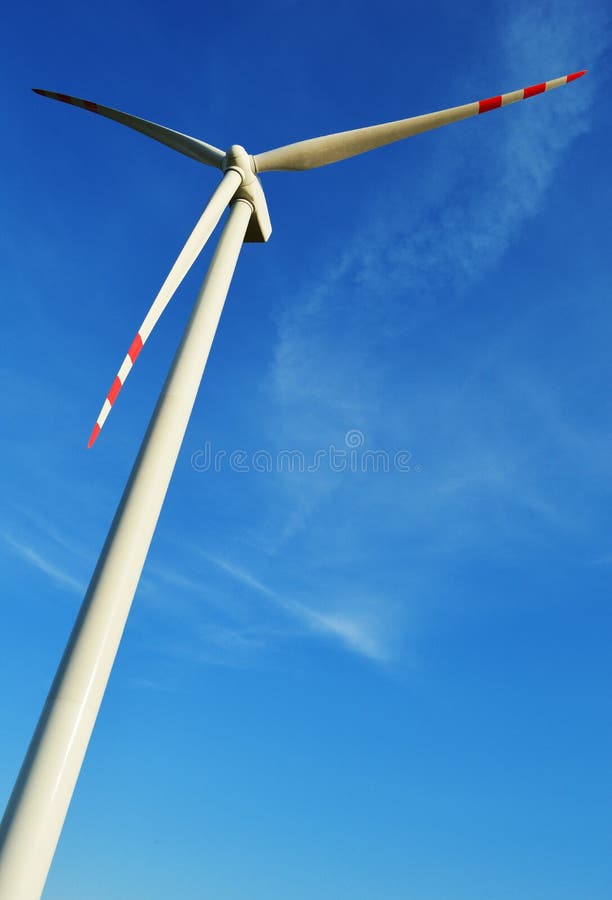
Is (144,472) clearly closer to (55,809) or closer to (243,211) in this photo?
(55,809)

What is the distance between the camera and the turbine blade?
13273 millimetres

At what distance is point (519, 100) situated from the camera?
20.2m

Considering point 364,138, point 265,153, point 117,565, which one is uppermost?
point 364,138

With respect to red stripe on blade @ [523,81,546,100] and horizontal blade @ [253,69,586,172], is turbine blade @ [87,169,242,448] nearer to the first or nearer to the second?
horizontal blade @ [253,69,586,172]

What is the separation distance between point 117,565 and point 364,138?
16304 mm

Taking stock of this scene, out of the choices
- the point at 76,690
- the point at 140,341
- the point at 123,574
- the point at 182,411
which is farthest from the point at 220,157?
the point at 76,690

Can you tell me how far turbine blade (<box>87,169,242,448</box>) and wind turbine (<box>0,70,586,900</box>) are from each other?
0.09ft

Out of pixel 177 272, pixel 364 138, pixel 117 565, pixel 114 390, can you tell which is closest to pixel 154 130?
pixel 364 138

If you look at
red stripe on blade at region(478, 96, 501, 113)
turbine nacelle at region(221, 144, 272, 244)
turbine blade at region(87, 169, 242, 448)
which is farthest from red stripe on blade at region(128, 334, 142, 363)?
red stripe on blade at region(478, 96, 501, 113)

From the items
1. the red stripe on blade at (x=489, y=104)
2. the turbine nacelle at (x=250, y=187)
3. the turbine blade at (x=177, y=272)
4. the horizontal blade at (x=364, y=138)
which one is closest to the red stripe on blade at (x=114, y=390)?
the turbine blade at (x=177, y=272)

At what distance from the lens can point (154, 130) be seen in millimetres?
23094

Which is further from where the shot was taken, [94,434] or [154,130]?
[154,130]

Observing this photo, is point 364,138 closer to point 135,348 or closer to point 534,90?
point 534,90

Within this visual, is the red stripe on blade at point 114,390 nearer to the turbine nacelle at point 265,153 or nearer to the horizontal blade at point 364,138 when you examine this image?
the turbine nacelle at point 265,153
